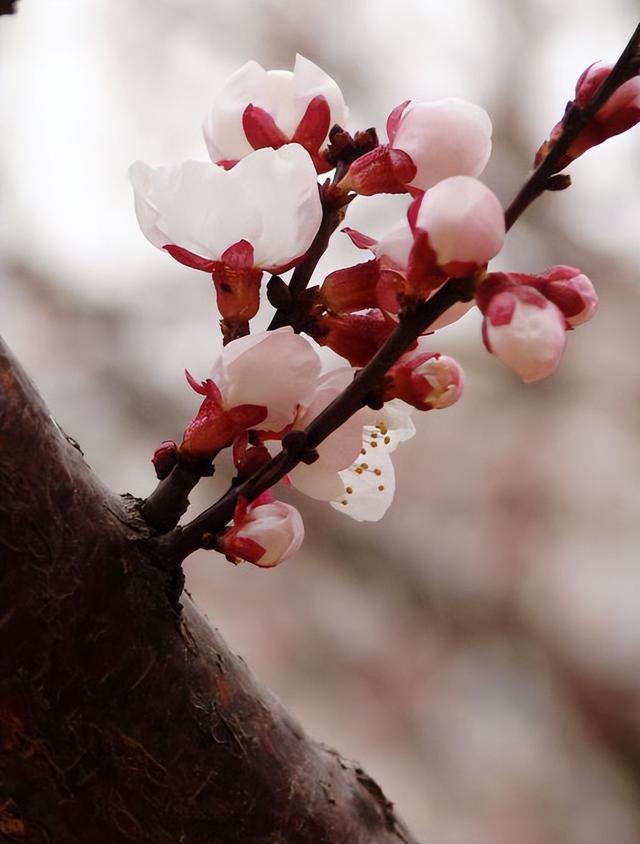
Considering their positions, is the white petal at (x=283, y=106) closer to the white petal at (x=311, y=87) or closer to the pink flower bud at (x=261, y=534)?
the white petal at (x=311, y=87)

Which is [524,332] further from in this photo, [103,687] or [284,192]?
[103,687]

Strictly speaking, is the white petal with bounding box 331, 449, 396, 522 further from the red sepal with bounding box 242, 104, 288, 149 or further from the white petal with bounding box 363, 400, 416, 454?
the red sepal with bounding box 242, 104, 288, 149

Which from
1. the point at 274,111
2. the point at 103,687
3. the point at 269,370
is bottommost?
the point at 103,687

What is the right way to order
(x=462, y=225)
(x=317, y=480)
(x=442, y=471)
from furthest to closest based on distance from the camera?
(x=442, y=471) < (x=317, y=480) < (x=462, y=225)

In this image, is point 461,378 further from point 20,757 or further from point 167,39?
point 167,39

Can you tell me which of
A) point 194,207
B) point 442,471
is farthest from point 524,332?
point 442,471

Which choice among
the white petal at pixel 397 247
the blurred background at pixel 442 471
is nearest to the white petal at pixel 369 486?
the white petal at pixel 397 247
